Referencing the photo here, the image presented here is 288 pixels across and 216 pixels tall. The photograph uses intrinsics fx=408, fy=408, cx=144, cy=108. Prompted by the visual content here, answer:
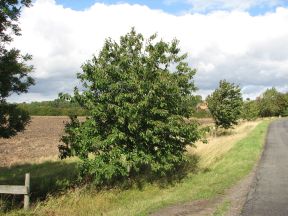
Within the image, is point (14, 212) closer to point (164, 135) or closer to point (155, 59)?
point (164, 135)

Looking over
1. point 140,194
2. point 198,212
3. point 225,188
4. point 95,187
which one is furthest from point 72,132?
point 198,212

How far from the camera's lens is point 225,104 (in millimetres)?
39719

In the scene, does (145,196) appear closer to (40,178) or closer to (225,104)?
(40,178)

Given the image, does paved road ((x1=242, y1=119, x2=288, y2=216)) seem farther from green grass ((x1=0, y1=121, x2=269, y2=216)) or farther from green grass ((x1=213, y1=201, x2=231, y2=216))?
green grass ((x1=0, y1=121, x2=269, y2=216))

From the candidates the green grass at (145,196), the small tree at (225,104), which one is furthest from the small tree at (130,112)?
the small tree at (225,104)

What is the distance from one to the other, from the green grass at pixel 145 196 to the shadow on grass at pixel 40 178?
1.29 meters

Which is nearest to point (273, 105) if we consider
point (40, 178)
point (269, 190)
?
point (40, 178)

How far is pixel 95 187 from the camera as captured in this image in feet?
54.4

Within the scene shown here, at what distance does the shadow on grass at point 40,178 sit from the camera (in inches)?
623

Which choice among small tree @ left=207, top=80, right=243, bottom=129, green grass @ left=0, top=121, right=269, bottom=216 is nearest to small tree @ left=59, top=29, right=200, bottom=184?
green grass @ left=0, top=121, right=269, bottom=216

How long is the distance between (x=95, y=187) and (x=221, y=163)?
22.1ft

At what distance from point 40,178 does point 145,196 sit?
6980 millimetres

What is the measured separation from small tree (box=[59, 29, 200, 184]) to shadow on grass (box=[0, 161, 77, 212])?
1.89 metres

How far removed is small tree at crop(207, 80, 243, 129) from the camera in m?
38.7
